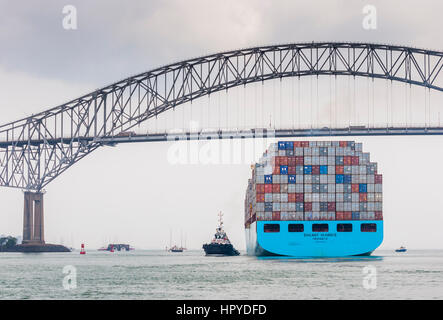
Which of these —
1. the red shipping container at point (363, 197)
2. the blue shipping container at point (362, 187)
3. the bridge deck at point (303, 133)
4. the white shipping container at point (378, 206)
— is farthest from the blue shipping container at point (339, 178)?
the bridge deck at point (303, 133)

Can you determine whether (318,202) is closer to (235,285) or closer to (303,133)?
(303,133)

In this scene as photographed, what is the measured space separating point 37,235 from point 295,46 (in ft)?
192

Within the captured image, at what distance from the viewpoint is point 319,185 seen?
296 feet

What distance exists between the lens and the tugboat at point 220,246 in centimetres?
11694

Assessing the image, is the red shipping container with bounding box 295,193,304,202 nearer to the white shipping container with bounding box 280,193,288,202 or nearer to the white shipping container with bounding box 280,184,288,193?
the white shipping container with bounding box 280,193,288,202

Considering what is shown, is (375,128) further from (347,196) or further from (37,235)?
(37,235)

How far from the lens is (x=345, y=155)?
299ft

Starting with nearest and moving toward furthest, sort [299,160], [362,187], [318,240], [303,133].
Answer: [318,240], [362,187], [299,160], [303,133]

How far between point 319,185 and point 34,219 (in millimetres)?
63494

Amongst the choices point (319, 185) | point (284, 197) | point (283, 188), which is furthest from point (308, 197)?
point (283, 188)

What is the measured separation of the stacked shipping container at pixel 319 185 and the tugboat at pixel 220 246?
86.5 feet

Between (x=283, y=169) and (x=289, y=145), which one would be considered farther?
(x=289, y=145)

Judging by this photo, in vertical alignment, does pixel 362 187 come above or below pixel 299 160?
below
